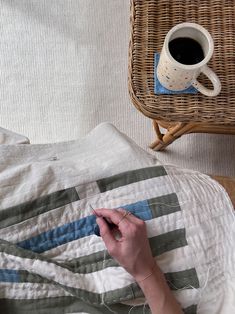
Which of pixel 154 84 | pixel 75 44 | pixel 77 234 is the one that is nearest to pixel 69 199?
pixel 77 234

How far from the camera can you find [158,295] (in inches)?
21.3

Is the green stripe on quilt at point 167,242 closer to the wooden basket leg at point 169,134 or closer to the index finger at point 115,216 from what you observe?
the index finger at point 115,216

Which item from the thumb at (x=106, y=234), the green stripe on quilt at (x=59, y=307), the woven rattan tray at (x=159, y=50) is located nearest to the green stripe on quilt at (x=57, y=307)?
the green stripe on quilt at (x=59, y=307)

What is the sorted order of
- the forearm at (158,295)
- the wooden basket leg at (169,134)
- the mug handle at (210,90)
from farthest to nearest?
the wooden basket leg at (169,134)
the mug handle at (210,90)
the forearm at (158,295)

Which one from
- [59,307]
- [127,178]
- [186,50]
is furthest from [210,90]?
[59,307]

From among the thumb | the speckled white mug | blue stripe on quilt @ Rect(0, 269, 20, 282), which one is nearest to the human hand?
the thumb

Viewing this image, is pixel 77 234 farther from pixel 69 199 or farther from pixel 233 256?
pixel 233 256

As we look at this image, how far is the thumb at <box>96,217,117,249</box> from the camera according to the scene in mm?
562

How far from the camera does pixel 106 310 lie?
579mm

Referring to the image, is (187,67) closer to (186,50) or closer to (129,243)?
(186,50)

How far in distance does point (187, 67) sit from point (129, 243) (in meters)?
0.30

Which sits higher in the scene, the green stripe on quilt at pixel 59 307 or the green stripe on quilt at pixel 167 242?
the green stripe on quilt at pixel 167 242

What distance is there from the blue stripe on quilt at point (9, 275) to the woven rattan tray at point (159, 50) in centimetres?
36

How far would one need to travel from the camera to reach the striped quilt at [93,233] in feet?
1.87
